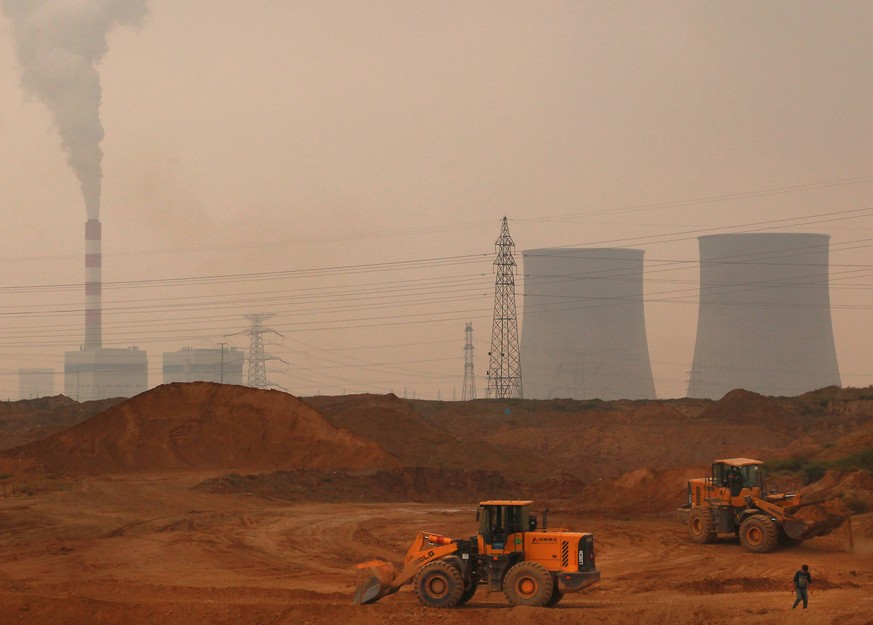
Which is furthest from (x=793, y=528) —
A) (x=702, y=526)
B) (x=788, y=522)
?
(x=702, y=526)

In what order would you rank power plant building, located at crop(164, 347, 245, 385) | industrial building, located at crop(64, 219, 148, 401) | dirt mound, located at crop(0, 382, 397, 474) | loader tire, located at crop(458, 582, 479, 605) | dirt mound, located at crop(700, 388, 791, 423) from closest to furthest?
loader tire, located at crop(458, 582, 479, 605) < dirt mound, located at crop(0, 382, 397, 474) < dirt mound, located at crop(700, 388, 791, 423) < industrial building, located at crop(64, 219, 148, 401) < power plant building, located at crop(164, 347, 245, 385)

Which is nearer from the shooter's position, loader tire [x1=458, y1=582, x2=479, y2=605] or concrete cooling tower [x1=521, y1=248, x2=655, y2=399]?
loader tire [x1=458, y1=582, x2=479, y2=605]

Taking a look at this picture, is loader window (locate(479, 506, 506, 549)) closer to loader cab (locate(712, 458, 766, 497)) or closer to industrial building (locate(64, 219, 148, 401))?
loader cab (locate(712, 458, 766, 497))

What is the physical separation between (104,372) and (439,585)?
112477 millimetres

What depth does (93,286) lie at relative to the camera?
110 meters

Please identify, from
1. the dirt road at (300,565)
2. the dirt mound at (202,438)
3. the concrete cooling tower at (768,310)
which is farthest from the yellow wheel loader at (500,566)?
the concrete cooling tower at (768,310)

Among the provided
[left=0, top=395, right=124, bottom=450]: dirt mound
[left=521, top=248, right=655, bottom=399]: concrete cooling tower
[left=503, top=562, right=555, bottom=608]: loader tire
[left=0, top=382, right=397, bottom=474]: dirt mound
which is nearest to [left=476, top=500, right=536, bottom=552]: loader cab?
[left=503, top=562, right=555, bottom=608]: loader tire

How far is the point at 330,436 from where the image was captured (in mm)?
50656

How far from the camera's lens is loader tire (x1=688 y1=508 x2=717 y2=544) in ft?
90.4

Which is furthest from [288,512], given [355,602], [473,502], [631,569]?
[355,602]

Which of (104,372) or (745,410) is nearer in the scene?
(745,410)

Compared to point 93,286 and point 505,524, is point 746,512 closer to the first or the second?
point 505,524

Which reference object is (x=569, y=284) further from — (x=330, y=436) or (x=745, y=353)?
A: (x=330, y=436)

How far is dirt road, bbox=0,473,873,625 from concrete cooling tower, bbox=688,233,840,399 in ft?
152
